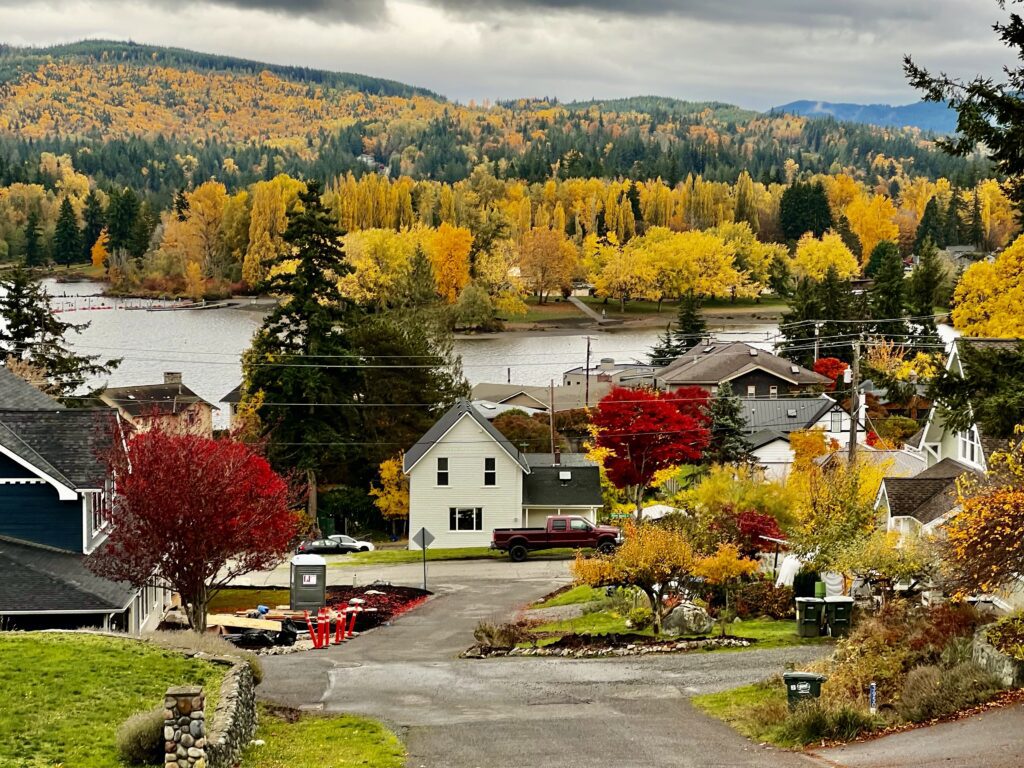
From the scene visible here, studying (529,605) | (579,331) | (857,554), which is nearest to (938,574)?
(857,554)

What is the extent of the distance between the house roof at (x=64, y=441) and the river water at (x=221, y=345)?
55766 mm

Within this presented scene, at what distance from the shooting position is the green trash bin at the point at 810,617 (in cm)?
2906

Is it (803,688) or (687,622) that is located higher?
(803,688)

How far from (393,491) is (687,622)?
1196 inches

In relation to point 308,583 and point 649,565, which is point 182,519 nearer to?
point 308,583

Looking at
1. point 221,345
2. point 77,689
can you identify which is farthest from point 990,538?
point 221,345

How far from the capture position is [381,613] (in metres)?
37.7

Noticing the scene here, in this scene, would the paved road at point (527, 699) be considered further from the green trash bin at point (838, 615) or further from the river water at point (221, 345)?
the river water at point (221, 345)

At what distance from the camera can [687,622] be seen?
30703mm

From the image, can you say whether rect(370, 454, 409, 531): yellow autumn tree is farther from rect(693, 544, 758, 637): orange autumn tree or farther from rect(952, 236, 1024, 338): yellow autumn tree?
rect(693, 544, 758, 637): orange autumn tree

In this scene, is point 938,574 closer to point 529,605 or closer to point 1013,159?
point 1013,159

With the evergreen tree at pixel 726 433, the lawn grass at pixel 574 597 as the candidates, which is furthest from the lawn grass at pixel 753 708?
the evergreen tree at pixel 726 433

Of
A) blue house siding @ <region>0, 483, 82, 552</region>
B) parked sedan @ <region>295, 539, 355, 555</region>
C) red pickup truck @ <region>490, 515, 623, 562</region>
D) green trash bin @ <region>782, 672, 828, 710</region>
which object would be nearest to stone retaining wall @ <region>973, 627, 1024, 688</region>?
green trash bin @ <region>782, 672, 828, 710</region>

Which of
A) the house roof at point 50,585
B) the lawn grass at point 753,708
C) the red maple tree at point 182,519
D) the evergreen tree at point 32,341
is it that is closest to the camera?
the lawn grass at point 753,708
